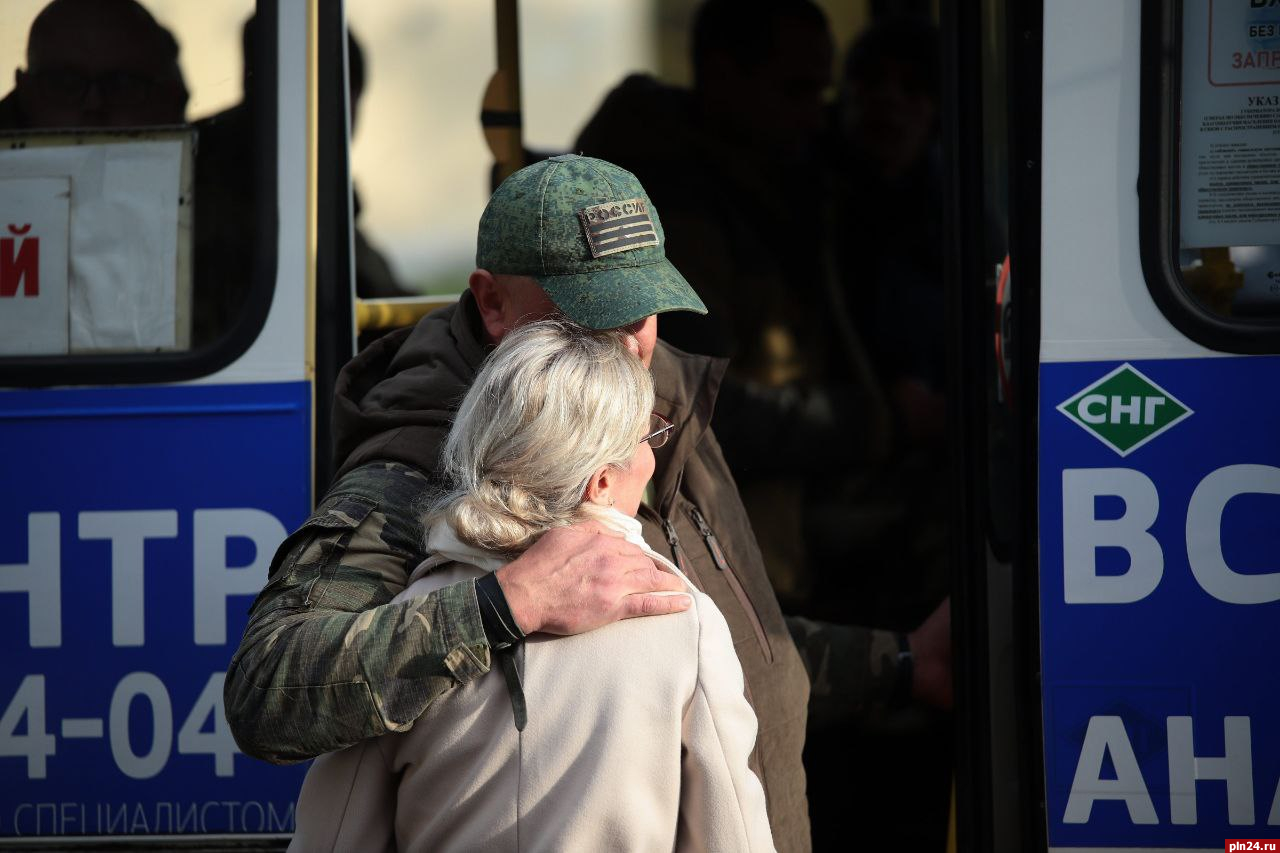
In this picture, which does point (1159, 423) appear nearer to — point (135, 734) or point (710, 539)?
point (710, 539)

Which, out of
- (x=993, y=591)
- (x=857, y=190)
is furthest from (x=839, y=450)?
(x=993, y=591)

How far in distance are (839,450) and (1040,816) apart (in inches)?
56.2

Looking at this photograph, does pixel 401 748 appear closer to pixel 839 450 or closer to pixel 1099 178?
pixel 1099 178

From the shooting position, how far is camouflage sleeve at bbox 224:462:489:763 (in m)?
1.36

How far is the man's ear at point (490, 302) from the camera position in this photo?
5.53 feet

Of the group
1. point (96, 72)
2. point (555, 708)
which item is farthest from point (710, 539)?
point (96, 72)

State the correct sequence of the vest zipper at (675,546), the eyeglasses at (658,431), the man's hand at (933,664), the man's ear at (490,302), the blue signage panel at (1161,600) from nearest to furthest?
1. the eyeglasses at (658,431)
2. the man's ear at (490,302)
3. the vest zipper at (675,546)
4. the blue signage panel at (1161,600)
5. the man's hand at (933,664)

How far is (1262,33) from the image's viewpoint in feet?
6.77

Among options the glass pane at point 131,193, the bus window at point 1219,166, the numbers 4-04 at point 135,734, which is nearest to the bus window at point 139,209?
the glass pane at point 131,193

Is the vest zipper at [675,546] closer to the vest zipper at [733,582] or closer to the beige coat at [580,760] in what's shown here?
the vest zipper at [733,582]

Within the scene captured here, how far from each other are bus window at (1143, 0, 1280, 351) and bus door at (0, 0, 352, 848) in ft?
4.82

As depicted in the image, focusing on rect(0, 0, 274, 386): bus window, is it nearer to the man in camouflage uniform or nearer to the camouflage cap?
the man in camouflage uniform

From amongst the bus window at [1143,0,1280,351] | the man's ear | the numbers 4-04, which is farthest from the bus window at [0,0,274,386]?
the bus window at [1143,0,1280,351]

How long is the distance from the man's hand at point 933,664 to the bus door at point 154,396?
1233mm
